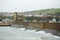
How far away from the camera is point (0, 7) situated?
1.94 m

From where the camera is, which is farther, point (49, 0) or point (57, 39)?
point (49, 0)

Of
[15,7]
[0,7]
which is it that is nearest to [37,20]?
[15,7]

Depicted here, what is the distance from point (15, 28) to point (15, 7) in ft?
1.14

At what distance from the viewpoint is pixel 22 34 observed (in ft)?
6.12

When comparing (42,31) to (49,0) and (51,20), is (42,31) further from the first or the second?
(49,0)

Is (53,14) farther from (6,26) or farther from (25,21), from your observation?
(6,26)

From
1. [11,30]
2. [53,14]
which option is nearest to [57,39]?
[53,14]

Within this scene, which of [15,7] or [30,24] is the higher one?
[15,7]

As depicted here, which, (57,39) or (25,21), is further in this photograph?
(25,21)

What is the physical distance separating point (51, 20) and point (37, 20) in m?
0.23

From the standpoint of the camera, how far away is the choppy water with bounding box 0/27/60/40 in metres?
Answer: 1.84

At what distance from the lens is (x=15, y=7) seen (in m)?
1.93

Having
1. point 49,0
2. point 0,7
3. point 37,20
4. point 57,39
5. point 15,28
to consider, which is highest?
point 49,0

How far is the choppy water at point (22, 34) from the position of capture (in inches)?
72.3
